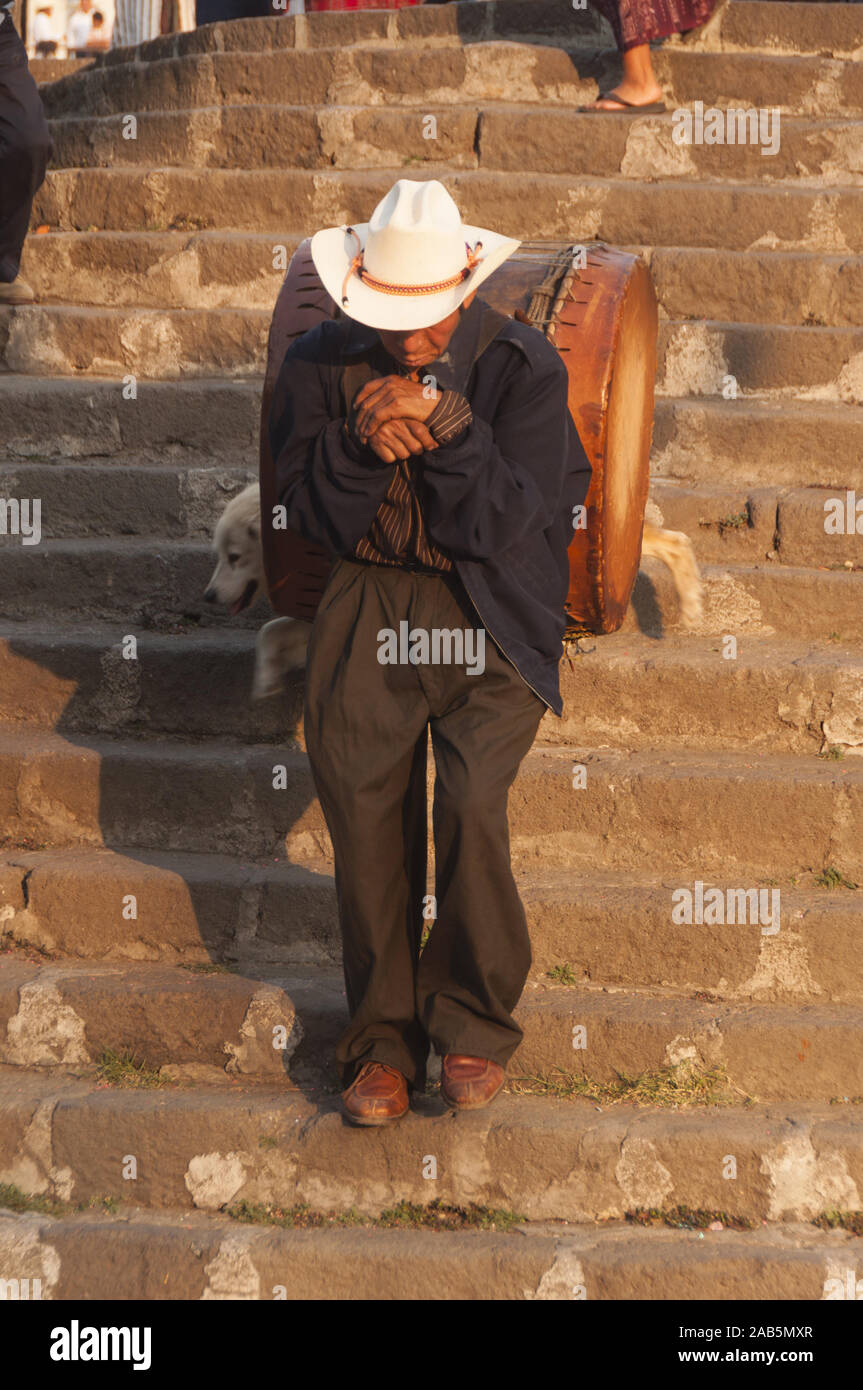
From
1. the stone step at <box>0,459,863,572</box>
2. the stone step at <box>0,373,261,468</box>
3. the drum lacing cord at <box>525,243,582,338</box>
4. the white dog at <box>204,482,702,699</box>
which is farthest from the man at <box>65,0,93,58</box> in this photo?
the drum lacing cord at <box>525,243,582,338</box>

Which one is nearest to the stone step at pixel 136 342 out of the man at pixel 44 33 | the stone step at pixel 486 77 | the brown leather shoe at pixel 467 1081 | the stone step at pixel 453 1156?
the stone step at pixel 486 77

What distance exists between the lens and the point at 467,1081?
3.18 metres

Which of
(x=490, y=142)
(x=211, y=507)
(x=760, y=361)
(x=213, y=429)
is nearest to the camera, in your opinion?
(x=211, y=507)

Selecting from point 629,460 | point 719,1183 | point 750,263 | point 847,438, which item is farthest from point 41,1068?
point 750,263

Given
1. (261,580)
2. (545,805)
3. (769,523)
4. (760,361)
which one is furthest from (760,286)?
(545,805)

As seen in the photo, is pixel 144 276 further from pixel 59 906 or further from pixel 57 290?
pixel 59 906

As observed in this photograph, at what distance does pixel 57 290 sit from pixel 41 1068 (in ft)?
12.6

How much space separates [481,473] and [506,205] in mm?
3926

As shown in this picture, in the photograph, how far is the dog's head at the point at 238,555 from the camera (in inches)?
173

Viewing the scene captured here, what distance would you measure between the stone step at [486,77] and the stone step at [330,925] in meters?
4.63

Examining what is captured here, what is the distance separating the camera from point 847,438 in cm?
518

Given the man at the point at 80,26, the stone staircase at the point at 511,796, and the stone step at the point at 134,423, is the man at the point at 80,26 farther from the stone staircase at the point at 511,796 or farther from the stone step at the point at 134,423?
the stone step at the point at 134,423

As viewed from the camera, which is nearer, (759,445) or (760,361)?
(759,445)

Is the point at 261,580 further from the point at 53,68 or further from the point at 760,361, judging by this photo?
the point at 53,68
